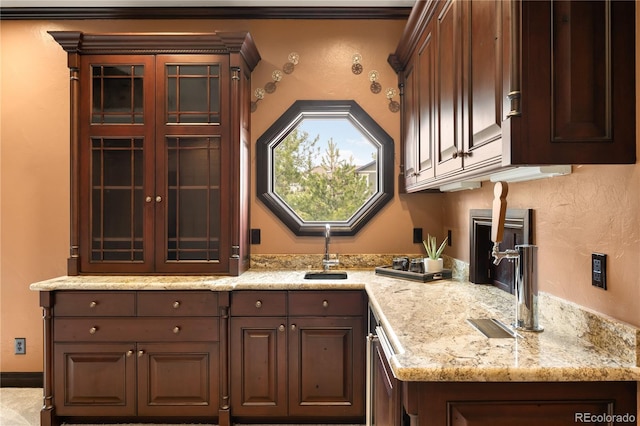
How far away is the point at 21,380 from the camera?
301 cm

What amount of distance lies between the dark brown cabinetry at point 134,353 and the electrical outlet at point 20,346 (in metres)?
0.84

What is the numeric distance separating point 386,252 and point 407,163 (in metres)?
0.70

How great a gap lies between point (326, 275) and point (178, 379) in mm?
1142

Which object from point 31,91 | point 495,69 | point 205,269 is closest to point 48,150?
point 31,91

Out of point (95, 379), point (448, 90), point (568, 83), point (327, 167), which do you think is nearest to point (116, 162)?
point (95, 379)

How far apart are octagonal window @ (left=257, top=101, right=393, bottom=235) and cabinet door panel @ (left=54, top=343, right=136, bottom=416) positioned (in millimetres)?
1413

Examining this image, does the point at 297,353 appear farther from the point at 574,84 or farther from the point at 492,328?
the point at 574,84

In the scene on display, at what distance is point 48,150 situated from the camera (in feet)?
9.88

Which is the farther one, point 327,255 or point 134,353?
point 327,255

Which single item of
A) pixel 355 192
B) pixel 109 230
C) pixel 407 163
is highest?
pixel 407 163

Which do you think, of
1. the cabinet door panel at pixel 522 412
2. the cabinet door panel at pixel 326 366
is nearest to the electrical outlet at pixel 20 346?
the cabinet door panel at pixel 326 366

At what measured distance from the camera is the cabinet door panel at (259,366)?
2.41 m

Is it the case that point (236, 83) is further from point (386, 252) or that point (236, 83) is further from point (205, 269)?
point (386, 252)

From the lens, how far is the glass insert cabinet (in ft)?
8.61
